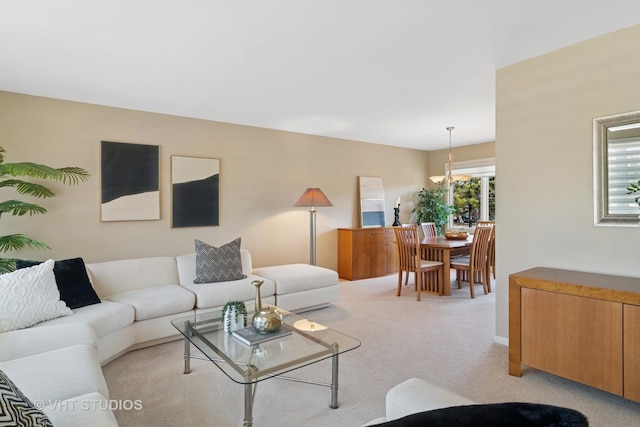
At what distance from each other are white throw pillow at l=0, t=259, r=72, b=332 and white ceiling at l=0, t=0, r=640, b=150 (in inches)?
64.7

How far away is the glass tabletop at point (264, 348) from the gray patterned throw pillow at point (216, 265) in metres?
1.00

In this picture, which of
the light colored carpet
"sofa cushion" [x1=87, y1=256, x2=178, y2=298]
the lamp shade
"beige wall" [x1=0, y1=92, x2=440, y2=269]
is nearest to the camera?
the light colored carpet

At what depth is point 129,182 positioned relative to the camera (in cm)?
397

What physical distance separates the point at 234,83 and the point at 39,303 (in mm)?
2347

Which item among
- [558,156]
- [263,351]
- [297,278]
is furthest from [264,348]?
[558,156]

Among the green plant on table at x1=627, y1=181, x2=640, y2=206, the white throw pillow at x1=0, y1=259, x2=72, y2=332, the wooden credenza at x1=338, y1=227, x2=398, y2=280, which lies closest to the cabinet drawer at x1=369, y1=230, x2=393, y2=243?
the wooden credenza at x1=338, y1=227, x2=398, y2=280

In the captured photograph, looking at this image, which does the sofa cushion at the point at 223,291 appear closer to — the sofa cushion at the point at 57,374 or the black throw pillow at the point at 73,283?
the black throw pillow at the point at 73,283

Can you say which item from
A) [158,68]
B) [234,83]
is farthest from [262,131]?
[158,68]

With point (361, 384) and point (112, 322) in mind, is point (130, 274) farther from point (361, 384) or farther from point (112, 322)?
point (361, 384)

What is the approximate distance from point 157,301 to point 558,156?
356cm

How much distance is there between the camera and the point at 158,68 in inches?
114

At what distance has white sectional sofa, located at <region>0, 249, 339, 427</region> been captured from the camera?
1.45 m

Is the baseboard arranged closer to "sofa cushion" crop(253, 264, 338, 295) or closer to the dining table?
the dining table

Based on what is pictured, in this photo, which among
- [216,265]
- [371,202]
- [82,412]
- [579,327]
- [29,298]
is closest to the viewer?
[82,412]
